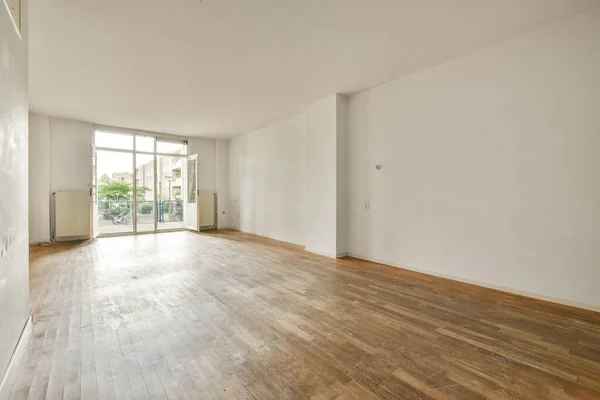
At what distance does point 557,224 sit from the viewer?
281 cm

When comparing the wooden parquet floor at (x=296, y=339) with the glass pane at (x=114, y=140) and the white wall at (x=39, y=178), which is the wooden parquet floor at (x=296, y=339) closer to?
the white wall at (x=39, y=178)

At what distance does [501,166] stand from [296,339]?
9.89ft

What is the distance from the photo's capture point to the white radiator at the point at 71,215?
6191 millimetres

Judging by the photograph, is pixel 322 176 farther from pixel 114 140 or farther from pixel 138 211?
pixel 138 211

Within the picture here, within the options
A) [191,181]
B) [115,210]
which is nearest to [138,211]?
[115,210]

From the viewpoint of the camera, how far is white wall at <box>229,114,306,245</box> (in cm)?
612

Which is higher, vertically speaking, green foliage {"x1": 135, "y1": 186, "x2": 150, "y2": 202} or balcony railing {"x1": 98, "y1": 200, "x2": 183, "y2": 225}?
green foliage {"x1": 135, "y1": 186, "x2": 150, "y2": 202}

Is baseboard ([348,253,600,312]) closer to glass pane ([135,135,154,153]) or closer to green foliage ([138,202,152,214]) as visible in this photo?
glass pane ([135,135,154,153])

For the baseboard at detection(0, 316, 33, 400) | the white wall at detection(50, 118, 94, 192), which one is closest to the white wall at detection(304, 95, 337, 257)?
the baseboard at detection(0, 316, 33, 400)

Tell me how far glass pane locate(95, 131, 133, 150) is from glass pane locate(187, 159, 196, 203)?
1634mm

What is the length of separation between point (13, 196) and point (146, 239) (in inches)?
207

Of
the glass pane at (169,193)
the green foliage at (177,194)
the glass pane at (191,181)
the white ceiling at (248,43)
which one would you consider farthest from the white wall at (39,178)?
the green foliage at (177,194)

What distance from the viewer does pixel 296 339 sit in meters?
2.11

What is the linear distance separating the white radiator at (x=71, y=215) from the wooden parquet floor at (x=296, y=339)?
298cm
